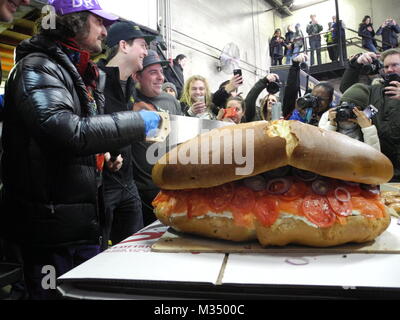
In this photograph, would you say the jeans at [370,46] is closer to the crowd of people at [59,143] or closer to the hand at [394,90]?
the hand at [394,90]

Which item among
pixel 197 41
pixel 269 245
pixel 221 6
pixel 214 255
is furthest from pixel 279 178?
pixel 221 6

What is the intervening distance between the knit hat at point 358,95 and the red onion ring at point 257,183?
1958 mm

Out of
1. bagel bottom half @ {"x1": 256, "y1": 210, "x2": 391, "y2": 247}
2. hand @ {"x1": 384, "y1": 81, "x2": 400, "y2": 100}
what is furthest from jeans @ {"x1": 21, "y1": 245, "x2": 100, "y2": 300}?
Result: hand @ {"x1": 384, "y1": 81, "x2": 400, "y2": 100}

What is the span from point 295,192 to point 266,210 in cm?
11

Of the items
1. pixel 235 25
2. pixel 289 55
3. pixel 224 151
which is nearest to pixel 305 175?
pixel 224 151

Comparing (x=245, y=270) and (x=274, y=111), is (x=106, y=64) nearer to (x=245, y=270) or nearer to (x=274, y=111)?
(x=274, y=111)

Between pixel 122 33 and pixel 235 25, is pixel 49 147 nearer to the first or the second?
pixel 122 33

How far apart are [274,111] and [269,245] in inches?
39.5

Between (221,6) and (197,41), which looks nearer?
(197,41)

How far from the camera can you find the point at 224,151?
96cm

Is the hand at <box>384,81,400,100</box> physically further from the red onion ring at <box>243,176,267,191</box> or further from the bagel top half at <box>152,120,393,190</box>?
the red onion ring at <box>243,176,267,191</box>

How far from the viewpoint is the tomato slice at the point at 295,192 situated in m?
0.95
